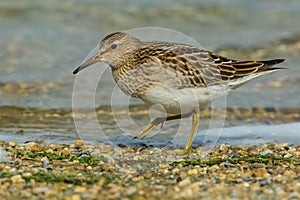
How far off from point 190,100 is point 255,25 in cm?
1115

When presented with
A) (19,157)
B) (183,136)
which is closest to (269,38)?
(183,136)

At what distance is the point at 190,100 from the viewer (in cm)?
798

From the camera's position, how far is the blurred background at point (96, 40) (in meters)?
11.8

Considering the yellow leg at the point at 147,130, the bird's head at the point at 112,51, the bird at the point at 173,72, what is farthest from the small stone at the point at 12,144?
the yellow leg at the point at 147,130

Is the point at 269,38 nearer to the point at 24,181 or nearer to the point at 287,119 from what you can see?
the point at 287,119

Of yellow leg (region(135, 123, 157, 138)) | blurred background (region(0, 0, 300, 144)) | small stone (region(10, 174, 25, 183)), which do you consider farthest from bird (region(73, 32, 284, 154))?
small stone (region(10, 174, 25, 183))

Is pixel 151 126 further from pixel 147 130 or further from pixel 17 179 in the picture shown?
pixel 17 179

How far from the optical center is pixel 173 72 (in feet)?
26.6

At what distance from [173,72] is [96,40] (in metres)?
8.73

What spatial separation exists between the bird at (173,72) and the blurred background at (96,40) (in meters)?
2.04

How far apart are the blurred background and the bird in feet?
6.68

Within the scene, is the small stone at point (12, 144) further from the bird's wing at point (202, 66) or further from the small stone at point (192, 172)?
the small stone at point (192, 172)

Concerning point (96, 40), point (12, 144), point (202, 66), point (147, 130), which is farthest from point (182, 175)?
point (96, 40)

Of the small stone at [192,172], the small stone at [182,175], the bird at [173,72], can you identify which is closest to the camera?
the small stone at [182,175]
